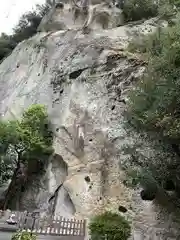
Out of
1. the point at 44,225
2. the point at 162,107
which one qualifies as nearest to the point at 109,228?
the point at 44,225

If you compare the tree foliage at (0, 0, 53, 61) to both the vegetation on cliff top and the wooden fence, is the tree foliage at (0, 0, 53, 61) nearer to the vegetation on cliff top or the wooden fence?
the vegetation on cliff top

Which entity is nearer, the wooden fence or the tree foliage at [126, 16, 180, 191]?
the tree foliage at [126, 16, 180, 191]

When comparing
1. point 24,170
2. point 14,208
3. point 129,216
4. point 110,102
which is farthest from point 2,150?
point 129,216

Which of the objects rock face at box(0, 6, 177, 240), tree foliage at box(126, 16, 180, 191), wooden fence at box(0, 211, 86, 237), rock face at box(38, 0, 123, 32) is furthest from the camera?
rock face at box(38, 0, 123, 32)

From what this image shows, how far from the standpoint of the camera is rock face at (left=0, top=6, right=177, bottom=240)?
1759 centimetres

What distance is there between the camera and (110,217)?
15.6 meters

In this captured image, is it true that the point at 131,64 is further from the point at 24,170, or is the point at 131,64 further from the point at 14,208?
the point at 14,208

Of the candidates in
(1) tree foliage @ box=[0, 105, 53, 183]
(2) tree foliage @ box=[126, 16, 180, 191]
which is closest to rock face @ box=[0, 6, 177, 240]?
(1) tree foliage @ box=[0, 105, 53, 183]

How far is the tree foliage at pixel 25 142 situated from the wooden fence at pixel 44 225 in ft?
20.2

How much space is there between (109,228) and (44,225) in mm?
2840

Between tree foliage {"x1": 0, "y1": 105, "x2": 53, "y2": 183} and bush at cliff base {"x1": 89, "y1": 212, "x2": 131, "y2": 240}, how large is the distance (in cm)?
771

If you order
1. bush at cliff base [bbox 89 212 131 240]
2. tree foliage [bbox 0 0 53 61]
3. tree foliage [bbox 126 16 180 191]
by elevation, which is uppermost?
tree foliage [bbox 0 0 53 61]

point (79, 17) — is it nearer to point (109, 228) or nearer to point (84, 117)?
point (84, 117)

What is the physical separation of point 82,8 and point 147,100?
19335 millimetres
